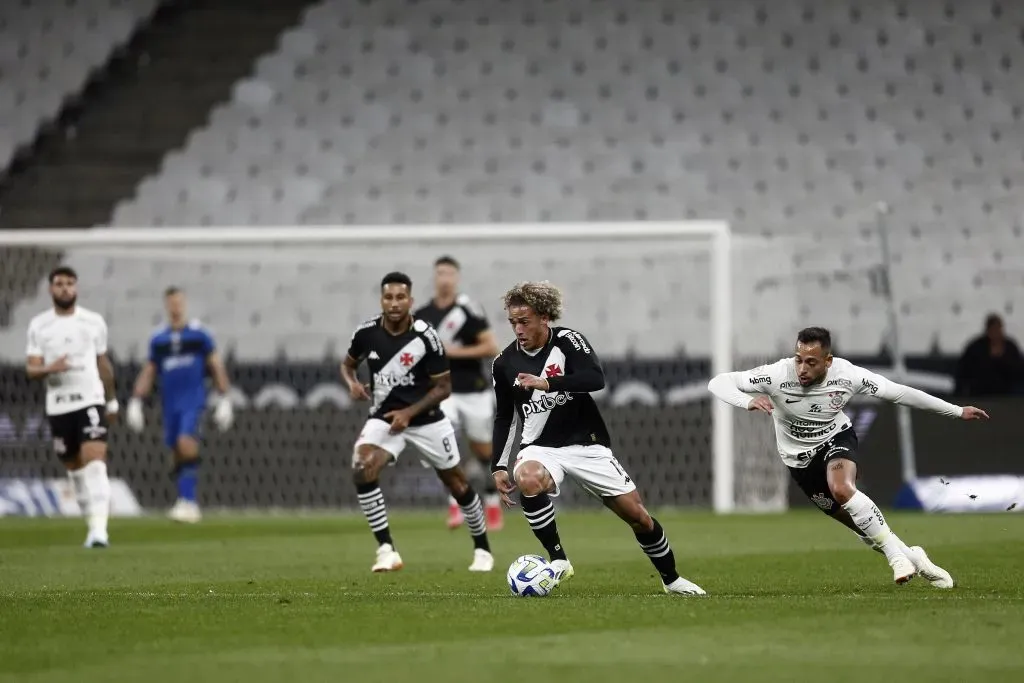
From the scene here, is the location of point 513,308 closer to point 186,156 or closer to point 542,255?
point 542,255

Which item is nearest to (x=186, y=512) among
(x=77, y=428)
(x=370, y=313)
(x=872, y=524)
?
(x=77, y=428)

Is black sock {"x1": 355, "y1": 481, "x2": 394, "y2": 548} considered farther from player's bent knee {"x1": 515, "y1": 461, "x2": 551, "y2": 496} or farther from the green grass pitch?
player's bent knee {"x1": 515, "y1": 461, "x2": 551, "y2": 496}

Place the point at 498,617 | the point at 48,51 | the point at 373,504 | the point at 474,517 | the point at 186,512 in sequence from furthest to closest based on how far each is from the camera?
the point at 48,51 → the point at 186,512 → the point at 474,517 → the point at 373,504 → the point at 498,617

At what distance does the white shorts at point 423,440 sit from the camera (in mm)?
11008

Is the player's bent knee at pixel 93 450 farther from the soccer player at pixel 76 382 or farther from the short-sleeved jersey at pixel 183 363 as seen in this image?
the short-sleeved jersey at pixel 183 363

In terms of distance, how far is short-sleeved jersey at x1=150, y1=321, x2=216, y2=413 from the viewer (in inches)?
683

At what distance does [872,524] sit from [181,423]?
10006 millimetres

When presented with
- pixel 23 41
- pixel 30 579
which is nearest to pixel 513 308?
pixel 30 579

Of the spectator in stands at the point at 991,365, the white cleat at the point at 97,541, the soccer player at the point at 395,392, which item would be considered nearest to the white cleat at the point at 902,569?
the soccer player at the point at 395,392

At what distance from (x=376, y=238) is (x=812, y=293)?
16.8 ft

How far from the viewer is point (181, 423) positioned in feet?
56.9

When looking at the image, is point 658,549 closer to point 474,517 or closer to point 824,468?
point 824,468

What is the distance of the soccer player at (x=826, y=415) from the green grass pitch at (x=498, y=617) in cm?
28

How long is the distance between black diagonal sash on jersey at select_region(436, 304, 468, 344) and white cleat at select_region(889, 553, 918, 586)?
20.8ft
